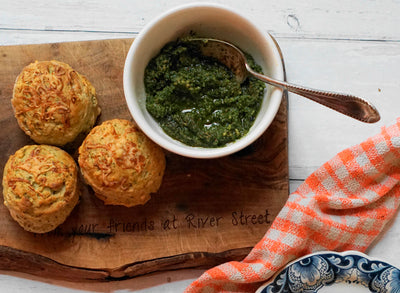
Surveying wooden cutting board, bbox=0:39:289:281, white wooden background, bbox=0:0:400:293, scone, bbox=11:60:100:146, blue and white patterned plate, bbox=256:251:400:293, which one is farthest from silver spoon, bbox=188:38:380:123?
blue and white patterned plate, bbox=256:251:400:293

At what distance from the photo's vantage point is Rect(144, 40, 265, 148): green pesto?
1.92m

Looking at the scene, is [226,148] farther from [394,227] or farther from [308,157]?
[394,227]

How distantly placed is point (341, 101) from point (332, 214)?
605 mm

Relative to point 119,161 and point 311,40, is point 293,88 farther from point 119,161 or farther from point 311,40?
point 119,161

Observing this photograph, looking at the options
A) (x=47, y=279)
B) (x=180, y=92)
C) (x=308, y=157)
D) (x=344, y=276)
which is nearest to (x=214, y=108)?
(x=180, y=92)

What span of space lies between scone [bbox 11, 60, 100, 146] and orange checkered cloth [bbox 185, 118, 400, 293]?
92cm

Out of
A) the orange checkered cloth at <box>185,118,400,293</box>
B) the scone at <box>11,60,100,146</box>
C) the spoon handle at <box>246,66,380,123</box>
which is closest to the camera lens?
the spoon handle at <box>246,66,380,123</box>

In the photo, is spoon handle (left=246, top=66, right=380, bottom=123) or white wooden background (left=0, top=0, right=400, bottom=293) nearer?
spoon handle (left=246, top=66, right=380, bottom=123)

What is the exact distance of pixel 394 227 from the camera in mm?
2223

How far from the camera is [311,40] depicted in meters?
2.35

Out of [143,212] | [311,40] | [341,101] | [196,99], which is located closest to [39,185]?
[143,212]

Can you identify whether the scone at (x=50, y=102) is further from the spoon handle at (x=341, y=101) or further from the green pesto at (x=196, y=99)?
the spoon handle at (x=341, y=101)

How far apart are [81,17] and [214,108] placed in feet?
2.98

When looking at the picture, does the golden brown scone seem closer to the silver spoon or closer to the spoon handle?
the silver spoon
